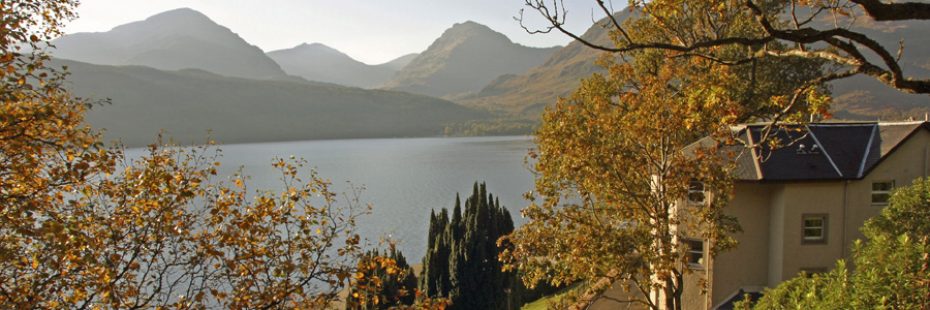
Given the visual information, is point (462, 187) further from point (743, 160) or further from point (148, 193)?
point (148, 193)

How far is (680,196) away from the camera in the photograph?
612 inches

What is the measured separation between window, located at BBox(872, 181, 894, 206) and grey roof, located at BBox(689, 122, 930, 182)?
112 centimetres

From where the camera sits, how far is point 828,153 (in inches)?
926

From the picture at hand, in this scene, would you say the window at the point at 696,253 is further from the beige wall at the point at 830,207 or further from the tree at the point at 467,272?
the tree at the point at 467,272

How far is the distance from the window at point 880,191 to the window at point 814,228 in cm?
218

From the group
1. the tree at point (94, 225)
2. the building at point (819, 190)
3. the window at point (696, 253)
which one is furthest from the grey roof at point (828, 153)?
the tree at point (94, 225)

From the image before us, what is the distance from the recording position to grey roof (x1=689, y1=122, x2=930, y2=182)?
74.0 ft

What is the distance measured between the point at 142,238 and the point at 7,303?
5.69 ft

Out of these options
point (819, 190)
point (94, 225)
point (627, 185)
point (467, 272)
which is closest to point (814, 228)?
point (819, 190)

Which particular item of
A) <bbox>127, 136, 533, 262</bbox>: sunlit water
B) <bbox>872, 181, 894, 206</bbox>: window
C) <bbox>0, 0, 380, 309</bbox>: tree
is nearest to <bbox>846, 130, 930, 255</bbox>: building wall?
<bbox>872, 181, 894, 206</bbox>: window

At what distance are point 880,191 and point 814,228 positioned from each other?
2.95 m

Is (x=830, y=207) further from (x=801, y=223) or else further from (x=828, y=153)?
(x=828, y=153)

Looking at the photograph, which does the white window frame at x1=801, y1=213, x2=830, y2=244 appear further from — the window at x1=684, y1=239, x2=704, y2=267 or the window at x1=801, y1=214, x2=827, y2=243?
the window at x1=684, y1=239, x2=704, y2=267

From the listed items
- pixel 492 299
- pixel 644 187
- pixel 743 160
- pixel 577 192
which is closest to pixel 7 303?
pixel 577 192
